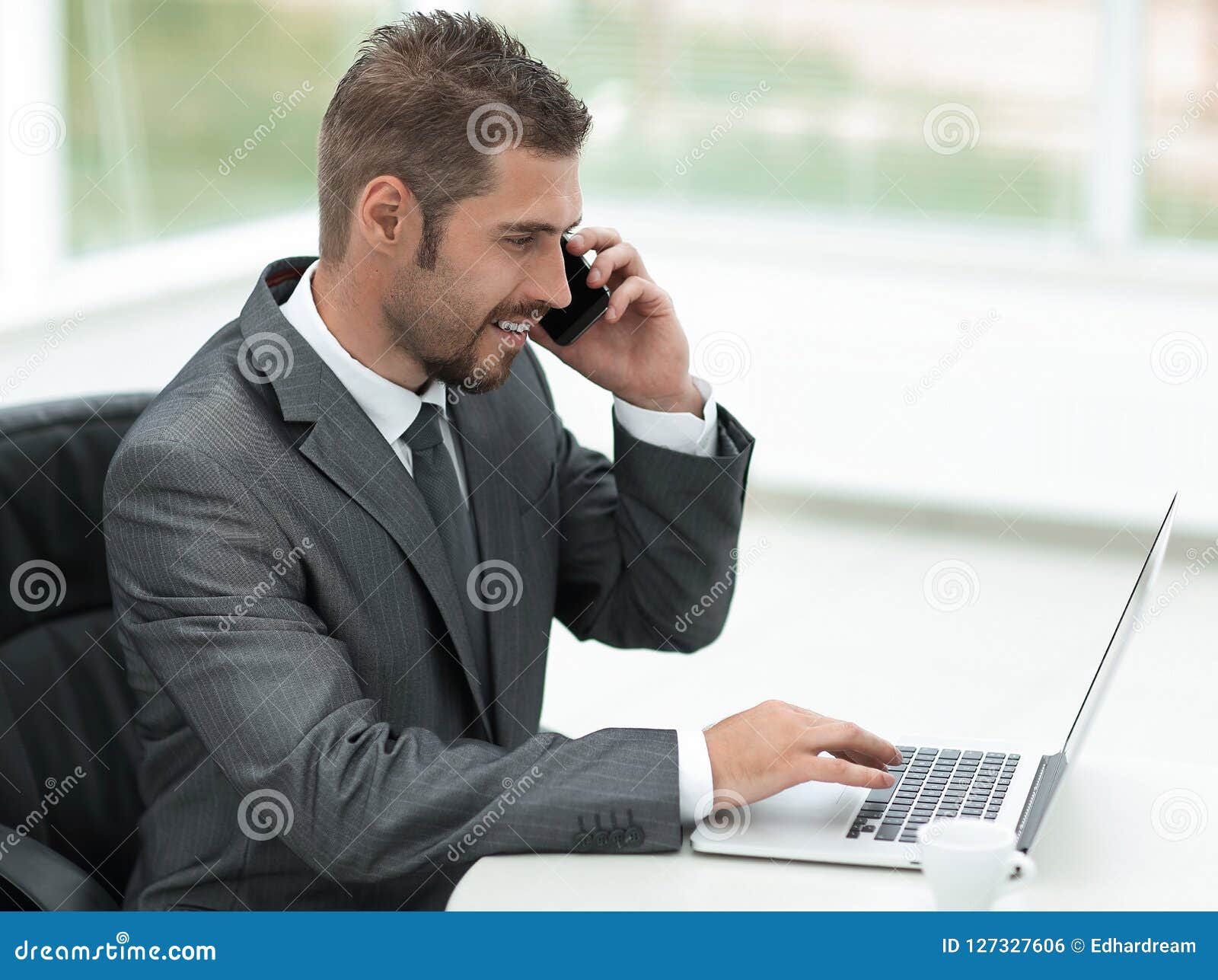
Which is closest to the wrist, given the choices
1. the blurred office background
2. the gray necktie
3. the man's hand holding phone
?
the man's hand holding phone

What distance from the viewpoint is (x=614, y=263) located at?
5.68 ft

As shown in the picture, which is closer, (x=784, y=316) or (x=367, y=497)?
(x=367, y=497)

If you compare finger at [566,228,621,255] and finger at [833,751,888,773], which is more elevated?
finger at [566,228,621,255]

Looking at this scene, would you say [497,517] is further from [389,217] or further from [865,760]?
[865,760]

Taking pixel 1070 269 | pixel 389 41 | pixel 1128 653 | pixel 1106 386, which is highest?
pixel 389 41

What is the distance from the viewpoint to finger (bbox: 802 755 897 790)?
4.05ft

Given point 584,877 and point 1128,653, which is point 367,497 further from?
point 1128,653

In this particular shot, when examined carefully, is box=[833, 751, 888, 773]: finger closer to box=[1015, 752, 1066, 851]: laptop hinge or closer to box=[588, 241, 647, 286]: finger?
box=[1015, 752, 1066, 851]: laptop hinge

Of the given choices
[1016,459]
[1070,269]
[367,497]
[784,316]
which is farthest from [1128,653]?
[367,497]

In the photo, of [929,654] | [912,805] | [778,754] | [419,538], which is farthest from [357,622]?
[929,654]

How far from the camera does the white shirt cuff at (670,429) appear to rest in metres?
1.77

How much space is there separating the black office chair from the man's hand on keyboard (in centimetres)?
64

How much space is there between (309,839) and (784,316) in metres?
4.00
